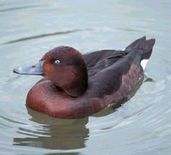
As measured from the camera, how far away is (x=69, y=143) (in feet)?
24.1

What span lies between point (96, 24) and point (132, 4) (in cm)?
78

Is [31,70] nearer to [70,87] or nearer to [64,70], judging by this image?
[64,70]

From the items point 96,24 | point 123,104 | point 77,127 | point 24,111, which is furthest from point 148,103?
point 96,24

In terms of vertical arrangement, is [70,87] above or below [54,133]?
above

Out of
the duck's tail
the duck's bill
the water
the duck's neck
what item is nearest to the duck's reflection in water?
the water

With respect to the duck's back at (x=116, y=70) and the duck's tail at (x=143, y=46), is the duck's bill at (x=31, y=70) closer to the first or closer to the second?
the duck's back at (x=116, y=70)

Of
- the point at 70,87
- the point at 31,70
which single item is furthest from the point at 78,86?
the point at 31,70

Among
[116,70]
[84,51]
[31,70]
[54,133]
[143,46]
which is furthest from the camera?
[84,51]

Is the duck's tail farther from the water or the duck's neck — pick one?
the duck's neck

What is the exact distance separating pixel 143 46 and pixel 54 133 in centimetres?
233

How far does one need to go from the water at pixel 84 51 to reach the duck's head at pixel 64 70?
0.39 m

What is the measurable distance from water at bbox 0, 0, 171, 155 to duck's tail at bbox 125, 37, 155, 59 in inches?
6.3

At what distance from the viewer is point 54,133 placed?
7609 mm

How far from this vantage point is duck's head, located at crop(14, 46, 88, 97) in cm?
783
